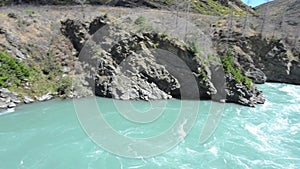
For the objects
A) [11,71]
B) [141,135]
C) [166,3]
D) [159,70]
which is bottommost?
[141,135]

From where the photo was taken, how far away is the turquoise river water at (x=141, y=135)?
1708 cm

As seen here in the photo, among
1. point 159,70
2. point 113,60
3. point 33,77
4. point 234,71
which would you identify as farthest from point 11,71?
point 234,71

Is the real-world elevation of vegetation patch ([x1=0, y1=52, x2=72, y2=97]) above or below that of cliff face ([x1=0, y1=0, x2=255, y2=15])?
below

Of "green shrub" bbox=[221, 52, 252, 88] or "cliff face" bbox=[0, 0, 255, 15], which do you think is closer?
"green shrub" bbox=[221, 52, 252, 88]

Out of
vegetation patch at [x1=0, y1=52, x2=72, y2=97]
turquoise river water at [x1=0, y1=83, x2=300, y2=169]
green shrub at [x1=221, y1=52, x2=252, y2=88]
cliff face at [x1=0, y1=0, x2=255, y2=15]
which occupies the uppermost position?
cliff face at [x1=0, y1=0, x2=255, y2=15]

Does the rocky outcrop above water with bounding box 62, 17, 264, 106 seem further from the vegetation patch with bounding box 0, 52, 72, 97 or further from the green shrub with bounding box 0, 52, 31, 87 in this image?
the green shrub with bounding box 0, 52, 31, 87

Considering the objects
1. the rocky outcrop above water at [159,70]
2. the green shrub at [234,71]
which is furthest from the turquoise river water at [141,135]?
the green shrub at [234,71]

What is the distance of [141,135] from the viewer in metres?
21.4

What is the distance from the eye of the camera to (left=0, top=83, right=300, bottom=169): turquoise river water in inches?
672

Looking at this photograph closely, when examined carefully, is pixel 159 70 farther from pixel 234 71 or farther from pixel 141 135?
pixel 141 135

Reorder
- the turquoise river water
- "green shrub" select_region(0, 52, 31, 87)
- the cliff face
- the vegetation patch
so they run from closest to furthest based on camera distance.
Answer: the turquoise river water < "green shrub" select_region(0, 52, 31, 87) < the vegetation patch < the cliff face

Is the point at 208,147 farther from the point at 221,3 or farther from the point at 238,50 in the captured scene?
the point at 221,3

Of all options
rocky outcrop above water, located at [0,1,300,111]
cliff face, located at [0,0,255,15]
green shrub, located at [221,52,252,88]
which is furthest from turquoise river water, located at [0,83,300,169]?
cliff face, located at [0,0,255,15]

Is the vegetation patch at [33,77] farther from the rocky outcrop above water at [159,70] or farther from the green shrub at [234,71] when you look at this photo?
the green shrub at [234,71]
